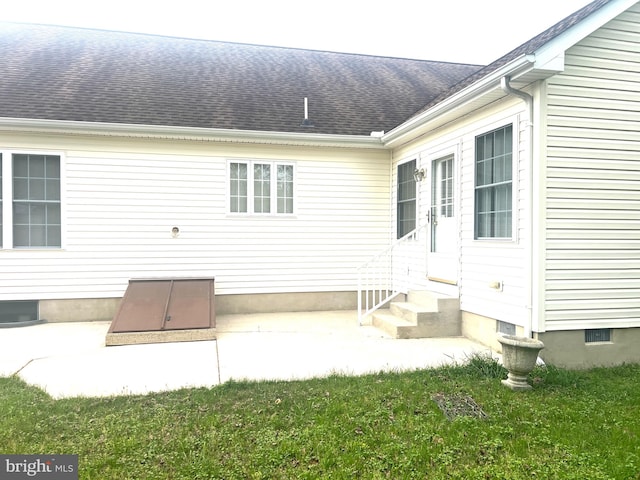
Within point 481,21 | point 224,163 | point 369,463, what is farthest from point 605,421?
point 481,21

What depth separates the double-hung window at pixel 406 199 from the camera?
805 cm

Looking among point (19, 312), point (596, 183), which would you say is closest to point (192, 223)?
point (19, 312)

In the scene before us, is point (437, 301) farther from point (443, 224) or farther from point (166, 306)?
point (166, 306)

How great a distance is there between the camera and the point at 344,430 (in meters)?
3.35

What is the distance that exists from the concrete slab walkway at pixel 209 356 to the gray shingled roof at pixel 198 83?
3.75 meters

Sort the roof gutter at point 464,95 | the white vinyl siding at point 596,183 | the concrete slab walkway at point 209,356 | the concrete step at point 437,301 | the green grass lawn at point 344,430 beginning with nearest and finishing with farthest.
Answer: the green grass lawn at point 344,430
the concrete slab walkway at point 209,356
the roof gutter at point 464,95
the white vinyl siding at point 596,183
the concrete step at point 437,301

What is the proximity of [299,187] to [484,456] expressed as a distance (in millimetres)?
6179

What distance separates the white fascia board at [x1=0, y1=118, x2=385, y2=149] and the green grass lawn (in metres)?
4.44

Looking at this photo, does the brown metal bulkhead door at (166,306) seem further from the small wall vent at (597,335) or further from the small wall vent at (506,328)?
the small wall vent at (597,335)

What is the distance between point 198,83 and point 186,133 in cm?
249

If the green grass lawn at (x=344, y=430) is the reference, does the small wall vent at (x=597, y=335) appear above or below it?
above

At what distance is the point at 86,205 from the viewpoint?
7594 millimetres

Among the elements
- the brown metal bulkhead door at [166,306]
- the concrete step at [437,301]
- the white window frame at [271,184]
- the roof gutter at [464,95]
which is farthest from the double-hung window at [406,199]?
the brown metal bulkhead door at [166,306]

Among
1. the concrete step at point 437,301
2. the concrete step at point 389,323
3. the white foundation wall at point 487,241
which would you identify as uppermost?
the white foundation wall at point 487,241
